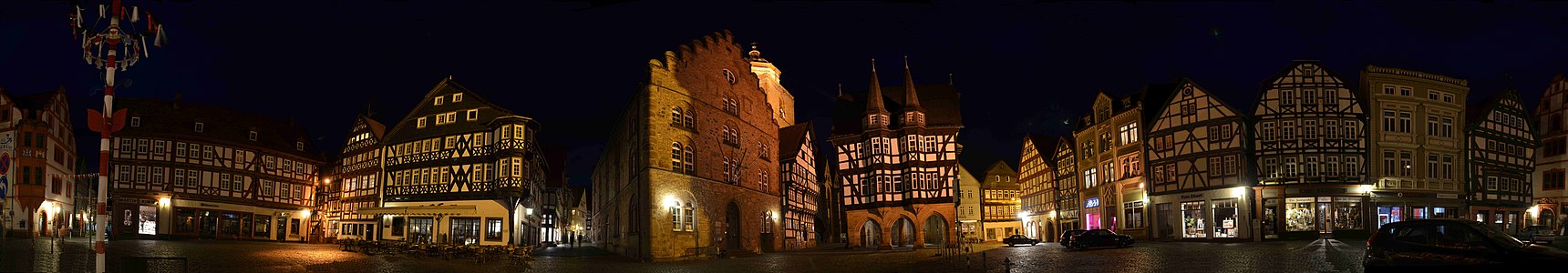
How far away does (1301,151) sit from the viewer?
49.7 meters

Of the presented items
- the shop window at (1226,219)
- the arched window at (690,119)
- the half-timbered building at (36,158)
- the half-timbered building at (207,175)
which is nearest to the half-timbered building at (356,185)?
the half-timbered building at (207,175)

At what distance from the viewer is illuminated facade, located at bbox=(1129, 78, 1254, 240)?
50.8 meters

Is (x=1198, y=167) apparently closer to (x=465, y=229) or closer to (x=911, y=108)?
(x=911, y=108)

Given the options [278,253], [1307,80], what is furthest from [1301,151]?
[278,253]

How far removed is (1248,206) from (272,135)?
58.5 meters

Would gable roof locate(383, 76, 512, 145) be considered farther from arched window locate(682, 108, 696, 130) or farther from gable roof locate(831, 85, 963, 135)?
gable roof locate(831, 85, 963, 135)

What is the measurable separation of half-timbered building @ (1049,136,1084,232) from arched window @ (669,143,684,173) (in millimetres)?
34792

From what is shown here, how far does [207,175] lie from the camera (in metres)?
61.0

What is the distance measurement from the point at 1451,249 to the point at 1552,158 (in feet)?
143

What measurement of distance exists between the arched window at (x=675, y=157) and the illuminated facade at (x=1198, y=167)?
2851cm

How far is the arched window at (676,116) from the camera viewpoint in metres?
38.9

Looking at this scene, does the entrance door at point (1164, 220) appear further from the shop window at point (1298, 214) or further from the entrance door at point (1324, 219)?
the entrance door at point (1324, 219)

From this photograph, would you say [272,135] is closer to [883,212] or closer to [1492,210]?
[883,212]

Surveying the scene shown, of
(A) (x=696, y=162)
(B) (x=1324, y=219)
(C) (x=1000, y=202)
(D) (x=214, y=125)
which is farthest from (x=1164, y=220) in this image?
(D) (x=214, y=125)
